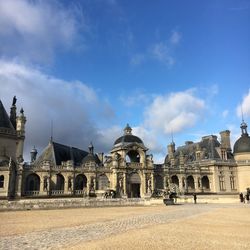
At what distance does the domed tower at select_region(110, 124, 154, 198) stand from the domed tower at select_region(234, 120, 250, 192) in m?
22.5

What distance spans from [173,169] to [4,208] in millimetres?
41009

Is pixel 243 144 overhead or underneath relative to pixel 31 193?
overhead

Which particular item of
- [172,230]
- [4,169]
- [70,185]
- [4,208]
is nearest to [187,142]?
[70,185]

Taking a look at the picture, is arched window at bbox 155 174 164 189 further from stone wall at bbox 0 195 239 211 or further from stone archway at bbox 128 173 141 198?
stone wall at bbox 0 195 239 211

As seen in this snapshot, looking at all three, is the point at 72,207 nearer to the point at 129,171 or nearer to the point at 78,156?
the point at 129,171

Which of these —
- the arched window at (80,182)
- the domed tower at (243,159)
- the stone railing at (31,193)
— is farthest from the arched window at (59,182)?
the domed tower at (243,159)

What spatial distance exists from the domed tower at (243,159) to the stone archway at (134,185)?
24503 mm

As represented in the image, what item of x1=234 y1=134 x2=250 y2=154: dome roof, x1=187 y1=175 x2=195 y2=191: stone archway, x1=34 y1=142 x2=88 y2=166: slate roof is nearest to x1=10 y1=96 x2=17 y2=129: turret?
x1=34 y1=142 x2=88 y2=166: slate roof

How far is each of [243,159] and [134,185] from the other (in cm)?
2749

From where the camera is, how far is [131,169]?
5625 centimetres

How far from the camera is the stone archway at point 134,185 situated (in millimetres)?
55844

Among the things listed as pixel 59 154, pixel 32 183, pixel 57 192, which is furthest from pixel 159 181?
pixel 32 183

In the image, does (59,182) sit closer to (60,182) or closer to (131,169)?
(60,182)

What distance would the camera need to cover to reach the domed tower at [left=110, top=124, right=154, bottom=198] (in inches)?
2141
